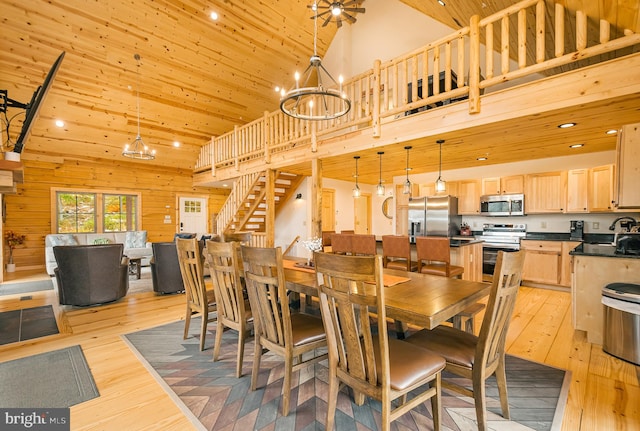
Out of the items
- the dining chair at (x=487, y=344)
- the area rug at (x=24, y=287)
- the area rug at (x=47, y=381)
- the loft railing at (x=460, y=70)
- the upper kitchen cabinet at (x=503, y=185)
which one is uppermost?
the loft railing at (x=460, y=70)

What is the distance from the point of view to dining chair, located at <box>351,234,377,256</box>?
14.2 ft

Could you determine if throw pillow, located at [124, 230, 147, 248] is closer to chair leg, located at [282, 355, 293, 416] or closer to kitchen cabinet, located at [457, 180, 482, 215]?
chair leg, located at [282, 355, 293, 416]

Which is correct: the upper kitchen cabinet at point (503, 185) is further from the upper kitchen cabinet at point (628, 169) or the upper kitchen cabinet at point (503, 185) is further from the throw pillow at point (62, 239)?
the throw pillow at point (62, 239)

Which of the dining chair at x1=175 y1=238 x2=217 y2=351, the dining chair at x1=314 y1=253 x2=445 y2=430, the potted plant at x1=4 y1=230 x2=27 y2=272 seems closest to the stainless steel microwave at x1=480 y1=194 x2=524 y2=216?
the dining chair at x1=314 y1=253 x2=445 y2=430

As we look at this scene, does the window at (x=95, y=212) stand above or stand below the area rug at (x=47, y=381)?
above

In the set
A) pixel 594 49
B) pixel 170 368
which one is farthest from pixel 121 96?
pixel 594 49

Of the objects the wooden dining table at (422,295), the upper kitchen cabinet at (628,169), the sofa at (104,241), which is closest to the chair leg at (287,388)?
the wooden dining table at (422,295)

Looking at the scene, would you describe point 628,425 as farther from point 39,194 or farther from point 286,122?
point 39,194

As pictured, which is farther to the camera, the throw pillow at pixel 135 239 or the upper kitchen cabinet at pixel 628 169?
the throw pillow at pixel 135 239

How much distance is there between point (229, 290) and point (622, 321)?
3333 mm

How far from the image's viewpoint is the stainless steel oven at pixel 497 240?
5594 millimetres

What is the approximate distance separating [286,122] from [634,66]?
4554 millimetres

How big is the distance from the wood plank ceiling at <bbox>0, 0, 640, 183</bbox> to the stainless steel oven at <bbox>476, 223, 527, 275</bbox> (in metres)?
1.41

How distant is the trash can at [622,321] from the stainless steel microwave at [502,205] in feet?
10.4
